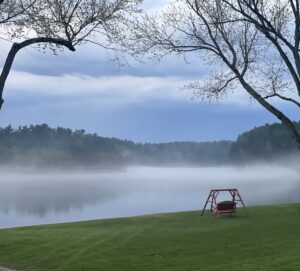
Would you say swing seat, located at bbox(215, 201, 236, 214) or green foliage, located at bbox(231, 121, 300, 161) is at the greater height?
green foliage, located at bbox(231, 121, 300, 161)

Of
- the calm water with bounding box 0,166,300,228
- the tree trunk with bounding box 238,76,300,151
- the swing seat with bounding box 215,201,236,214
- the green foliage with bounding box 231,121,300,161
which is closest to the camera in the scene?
the tree trunk with bounding box 238,76,300,151

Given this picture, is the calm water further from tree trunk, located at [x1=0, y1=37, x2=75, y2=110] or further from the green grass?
tree trunk, located at [x1=0, y1=37, x2=75, y2=110]

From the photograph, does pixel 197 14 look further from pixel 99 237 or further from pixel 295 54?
pixel 99 237

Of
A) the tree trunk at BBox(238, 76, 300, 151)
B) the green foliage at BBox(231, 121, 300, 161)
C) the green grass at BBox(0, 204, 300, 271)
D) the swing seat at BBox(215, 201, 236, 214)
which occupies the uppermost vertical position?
the green foliage at BBox(231, 121, 300, 161)

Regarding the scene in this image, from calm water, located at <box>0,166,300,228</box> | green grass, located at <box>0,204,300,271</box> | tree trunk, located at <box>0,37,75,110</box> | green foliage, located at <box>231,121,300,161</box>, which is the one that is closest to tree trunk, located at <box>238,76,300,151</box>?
green grass, located at <box>0,204,300,271</box>

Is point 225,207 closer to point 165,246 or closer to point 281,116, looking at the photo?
point 281,116

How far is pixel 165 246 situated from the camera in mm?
14836

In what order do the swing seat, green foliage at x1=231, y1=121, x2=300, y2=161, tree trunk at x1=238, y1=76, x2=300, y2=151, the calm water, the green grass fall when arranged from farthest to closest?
green foliage at x1=231, y1=121, x2=300, y2=161, the calm water, the swing seat, tree trunk at x1=238, y1=76, x2=300, y2=151, the green grass

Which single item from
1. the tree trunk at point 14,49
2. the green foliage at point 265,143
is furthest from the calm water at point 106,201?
the green foliage at point 265,143

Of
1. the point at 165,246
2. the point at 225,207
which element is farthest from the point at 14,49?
the point at 225,207

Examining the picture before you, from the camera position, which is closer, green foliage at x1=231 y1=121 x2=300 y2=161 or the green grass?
the green grass

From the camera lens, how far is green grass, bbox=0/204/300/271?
1206 centimetres

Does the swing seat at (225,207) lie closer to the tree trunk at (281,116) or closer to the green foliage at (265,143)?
the tree trunk at (281,116)

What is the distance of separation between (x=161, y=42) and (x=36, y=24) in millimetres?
8764
